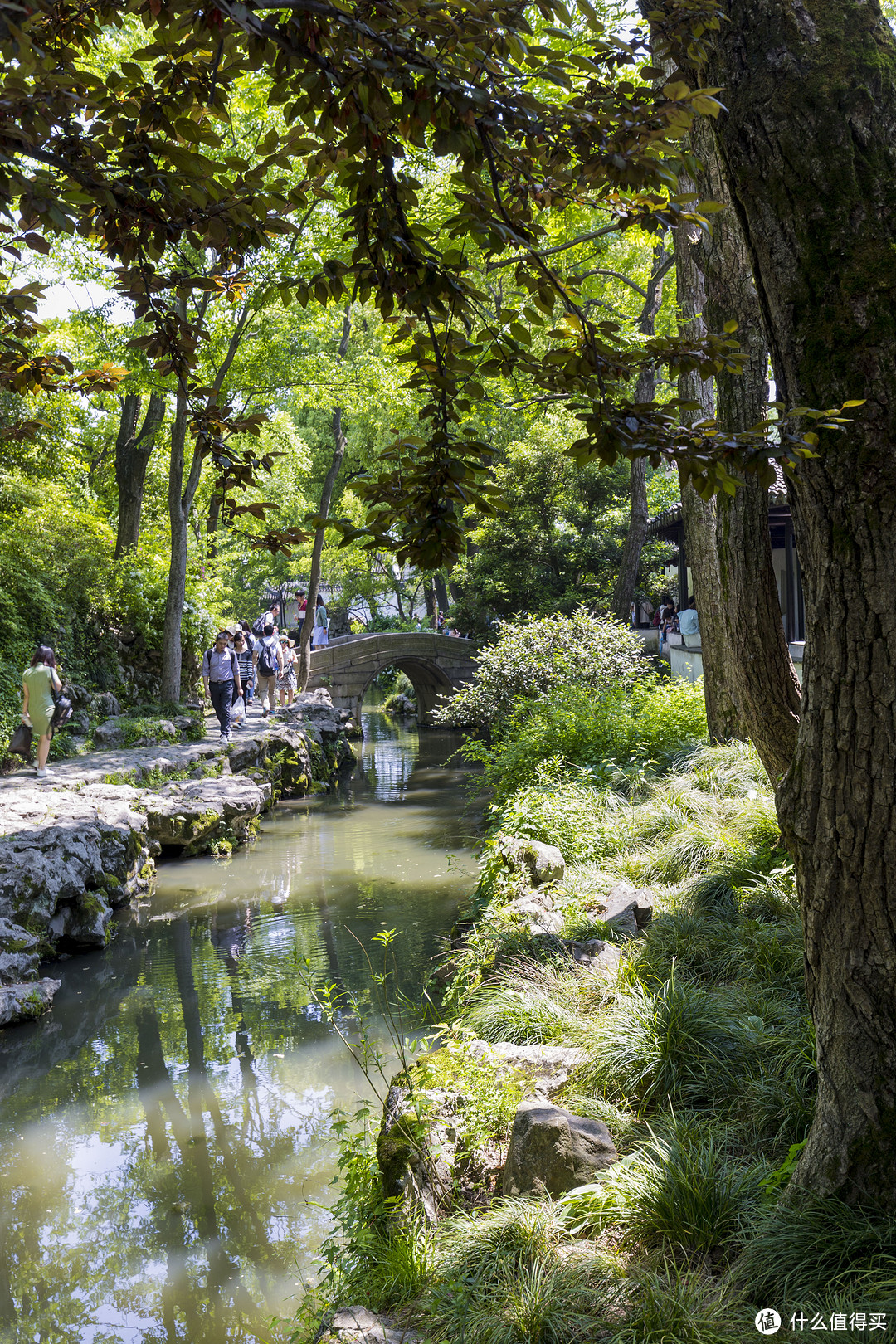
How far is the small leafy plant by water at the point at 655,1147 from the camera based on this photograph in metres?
2.75

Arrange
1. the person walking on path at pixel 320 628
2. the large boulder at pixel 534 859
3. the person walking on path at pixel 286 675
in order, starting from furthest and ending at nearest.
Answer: the person walking on path at pixel 320 628 < the person walking on path at pixel 286 675 < the large boulder at pixel 534 859

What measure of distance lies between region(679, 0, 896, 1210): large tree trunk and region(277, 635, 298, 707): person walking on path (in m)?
17.7

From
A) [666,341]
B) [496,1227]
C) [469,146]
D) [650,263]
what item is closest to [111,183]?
[469,146]

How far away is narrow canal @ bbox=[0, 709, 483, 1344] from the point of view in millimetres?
4551

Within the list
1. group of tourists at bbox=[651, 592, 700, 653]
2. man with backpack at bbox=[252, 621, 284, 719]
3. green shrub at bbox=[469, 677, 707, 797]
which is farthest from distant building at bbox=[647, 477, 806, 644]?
man with backpack at bbox=[252, 621, 284, 719]

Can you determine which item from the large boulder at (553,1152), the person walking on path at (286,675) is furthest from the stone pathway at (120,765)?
the large boulder at (553,1152)

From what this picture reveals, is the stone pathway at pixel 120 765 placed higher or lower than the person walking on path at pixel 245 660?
lower

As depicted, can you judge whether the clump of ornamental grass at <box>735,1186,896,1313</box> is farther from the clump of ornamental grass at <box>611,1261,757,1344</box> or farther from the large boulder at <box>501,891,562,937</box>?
the large boulder at <box>501,891,562,937</box>

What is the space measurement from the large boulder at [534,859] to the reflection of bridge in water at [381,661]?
53.1 ft

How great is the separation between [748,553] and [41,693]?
28.0 feet

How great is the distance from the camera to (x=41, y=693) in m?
11.3

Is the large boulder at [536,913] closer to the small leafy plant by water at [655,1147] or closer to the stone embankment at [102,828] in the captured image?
the small leafy plant by water at [655,1147]

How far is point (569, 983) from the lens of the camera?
5055mm

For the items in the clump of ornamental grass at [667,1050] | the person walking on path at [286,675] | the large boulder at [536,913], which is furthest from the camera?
the person walking on path at [286,675]
